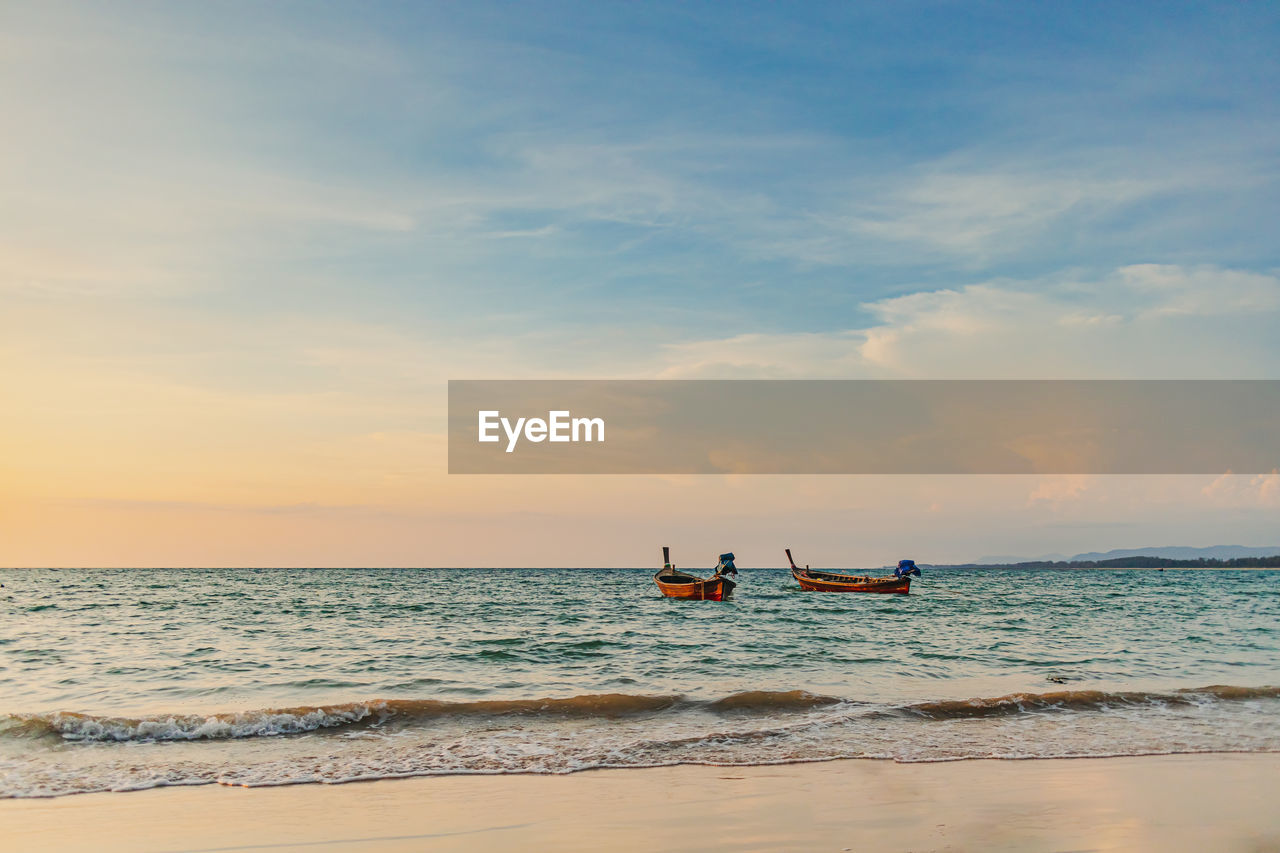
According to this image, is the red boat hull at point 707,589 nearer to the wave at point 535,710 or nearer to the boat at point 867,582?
the boat at point 867,582

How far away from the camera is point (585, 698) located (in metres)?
16.8

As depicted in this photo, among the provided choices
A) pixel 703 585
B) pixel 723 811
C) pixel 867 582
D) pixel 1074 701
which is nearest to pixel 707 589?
pixel 703 585

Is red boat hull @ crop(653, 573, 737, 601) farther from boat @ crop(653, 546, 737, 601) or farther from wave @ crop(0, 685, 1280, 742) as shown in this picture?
wave @ crop(0, 685, 1280, 742)

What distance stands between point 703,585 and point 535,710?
1455 inches

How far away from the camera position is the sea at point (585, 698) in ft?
41.2

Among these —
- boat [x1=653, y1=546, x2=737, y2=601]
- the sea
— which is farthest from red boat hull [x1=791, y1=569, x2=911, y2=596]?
the sea

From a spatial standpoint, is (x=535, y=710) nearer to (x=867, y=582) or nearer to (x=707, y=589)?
(x=707, y=589)

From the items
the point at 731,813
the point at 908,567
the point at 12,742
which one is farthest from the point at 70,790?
the point at 908,567

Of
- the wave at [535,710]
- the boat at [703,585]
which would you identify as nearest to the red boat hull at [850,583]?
the boat at [703,585]

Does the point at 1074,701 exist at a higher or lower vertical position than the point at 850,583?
higher

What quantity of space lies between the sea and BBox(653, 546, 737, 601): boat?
19195mm

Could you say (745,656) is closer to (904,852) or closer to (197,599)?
(904,852)

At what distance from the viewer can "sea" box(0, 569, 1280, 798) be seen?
12555 millimetres

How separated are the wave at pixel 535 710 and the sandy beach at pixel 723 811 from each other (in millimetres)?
3853
